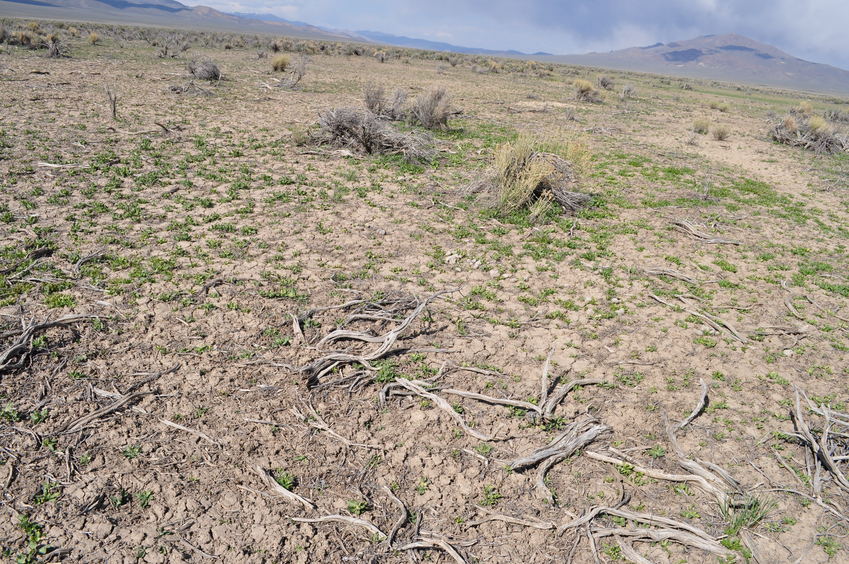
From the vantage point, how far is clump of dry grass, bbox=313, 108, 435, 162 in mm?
10547

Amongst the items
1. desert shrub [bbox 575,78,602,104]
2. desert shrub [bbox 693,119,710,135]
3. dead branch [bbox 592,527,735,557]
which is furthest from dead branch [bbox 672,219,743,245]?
desert shrub [bbox 575,78,602,104]

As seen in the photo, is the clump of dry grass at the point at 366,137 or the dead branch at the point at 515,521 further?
the clump of dry grass at the point at 366,137

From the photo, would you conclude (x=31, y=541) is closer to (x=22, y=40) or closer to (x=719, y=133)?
(x=719, y=133)

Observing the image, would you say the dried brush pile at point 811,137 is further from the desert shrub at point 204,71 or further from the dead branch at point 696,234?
the desert shrub at point 204,71

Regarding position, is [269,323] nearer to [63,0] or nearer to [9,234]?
[9,234]

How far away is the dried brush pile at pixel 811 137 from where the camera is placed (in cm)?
1571

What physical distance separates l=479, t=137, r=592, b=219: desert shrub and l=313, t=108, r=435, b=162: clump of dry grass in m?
2.66

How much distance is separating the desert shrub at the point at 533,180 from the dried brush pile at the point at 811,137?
12083mm

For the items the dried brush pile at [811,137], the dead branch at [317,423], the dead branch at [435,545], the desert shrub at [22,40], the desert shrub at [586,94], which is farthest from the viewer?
the desert shrub at [586,94]

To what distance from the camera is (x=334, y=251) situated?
6.33m

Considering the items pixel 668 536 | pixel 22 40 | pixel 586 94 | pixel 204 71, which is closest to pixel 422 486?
pixel 668 536

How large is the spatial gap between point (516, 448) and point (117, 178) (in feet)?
25.5

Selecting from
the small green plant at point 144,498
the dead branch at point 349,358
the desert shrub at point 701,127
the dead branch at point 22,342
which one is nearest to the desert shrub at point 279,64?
the desert shrub at point 701,127

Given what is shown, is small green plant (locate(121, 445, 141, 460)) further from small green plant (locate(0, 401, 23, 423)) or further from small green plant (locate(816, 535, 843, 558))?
small green plant (locate(816, 535, 843, 558))
